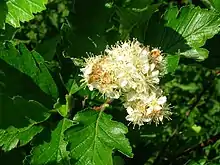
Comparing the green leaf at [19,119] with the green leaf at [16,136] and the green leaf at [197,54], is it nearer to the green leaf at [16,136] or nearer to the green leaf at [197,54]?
the green leaf at [16,136]

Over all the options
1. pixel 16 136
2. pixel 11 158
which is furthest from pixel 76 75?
pixel 11 158

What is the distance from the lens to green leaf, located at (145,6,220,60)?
1523 mm

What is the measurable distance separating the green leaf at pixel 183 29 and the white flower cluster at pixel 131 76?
156 millimetres

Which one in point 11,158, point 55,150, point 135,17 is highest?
point 135,17

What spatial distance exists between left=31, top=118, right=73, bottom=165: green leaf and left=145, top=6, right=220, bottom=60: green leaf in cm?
32

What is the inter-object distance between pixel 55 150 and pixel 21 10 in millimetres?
342

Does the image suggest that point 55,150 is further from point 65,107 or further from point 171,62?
point 171,62

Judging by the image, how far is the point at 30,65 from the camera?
4.80ft

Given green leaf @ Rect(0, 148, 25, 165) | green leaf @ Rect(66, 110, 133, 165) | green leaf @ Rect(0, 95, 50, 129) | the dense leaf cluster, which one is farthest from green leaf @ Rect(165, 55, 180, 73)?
green leaf @ Rect(0, 148, 25, 165)

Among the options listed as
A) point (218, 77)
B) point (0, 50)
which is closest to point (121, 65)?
point (0, 50)

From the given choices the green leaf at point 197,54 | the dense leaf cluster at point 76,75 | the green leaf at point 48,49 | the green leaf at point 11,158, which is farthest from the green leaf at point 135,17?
the green leaf at point 11,158

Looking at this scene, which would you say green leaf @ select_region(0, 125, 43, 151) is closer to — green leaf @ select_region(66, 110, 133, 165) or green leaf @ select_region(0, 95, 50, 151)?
green leaf @ select_region(0, 95, 50, 151)

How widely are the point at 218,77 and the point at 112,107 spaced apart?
15.9 inches

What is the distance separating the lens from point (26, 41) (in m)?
1.98
